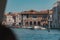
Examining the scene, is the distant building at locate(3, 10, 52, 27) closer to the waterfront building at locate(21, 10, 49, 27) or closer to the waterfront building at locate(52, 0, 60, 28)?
the waterfront building at locate(21, 10, 49, 27)

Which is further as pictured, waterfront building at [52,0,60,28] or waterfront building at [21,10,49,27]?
waterfront building at [52,0,60,28]

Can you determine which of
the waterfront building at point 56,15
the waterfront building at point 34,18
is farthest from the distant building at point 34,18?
the waterfront building at point 56,15

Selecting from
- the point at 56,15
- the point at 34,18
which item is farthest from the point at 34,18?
the point at 56,15

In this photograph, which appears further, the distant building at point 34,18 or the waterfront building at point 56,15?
the waterfront building at point 56,15

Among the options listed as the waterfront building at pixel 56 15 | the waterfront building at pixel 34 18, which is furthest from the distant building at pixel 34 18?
the waterfront building at pixel 56 15

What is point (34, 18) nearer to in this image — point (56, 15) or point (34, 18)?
point (34, 18)

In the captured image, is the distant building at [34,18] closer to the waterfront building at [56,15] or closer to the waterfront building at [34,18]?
→ the waterfront building at [34,18]

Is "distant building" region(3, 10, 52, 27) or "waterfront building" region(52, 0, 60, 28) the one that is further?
"waterfront building" region(52, 0, 60, 28)

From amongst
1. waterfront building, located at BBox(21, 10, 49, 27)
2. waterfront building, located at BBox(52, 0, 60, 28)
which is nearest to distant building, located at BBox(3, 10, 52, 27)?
waterfront building, located at BBox(21, 10, 49, 27)

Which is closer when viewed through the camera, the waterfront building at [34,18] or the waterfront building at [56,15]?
the waterfront building at [34,18]

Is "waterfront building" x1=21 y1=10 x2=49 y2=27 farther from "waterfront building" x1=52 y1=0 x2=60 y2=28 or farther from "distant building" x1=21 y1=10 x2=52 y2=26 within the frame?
"waterfront building" x1=52 y1=0 x2=60 y2=28

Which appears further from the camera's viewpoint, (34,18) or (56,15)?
(56,15)

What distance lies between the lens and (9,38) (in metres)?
0.21

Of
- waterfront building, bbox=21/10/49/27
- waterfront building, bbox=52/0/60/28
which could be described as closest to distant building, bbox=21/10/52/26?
waterfront building, bbox=21/10/49/27
